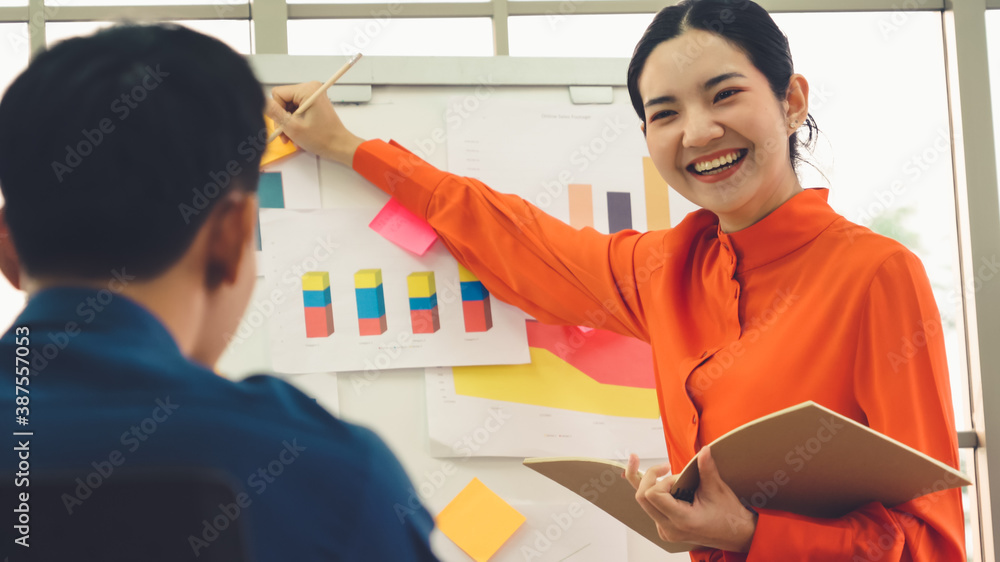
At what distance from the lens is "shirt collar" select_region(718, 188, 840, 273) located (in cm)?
117

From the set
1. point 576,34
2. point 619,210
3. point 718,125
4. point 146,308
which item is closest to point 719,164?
point 718,125

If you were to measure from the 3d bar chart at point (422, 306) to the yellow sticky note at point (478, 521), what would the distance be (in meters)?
0.32

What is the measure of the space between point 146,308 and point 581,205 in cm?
129

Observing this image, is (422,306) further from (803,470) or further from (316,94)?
(803,470)

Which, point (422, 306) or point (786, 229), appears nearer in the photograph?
point (786, 229)

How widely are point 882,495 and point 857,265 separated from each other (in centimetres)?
31

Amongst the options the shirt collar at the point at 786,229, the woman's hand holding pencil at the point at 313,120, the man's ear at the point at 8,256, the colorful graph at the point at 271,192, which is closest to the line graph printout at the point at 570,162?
the woman's hand holding pencil at the point at 313,120

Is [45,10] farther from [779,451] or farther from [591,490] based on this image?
[779,451]

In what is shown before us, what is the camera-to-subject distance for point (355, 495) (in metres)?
0.41

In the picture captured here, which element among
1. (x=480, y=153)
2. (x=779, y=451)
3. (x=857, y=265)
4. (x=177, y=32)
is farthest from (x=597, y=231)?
(x=177, y=32)

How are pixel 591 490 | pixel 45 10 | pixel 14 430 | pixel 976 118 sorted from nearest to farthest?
pixel 14 430, pixel 591 490, pixel 45 10, pixel 976 118

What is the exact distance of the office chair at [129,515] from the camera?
395 millimetres

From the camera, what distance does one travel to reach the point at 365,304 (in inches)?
60.3

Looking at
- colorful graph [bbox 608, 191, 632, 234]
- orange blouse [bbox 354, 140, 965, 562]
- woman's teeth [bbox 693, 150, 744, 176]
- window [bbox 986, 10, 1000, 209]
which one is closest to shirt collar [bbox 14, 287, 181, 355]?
orange blouse [bbox 354, 140, 965, 562]
